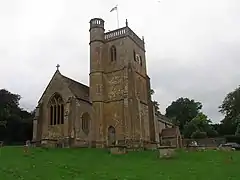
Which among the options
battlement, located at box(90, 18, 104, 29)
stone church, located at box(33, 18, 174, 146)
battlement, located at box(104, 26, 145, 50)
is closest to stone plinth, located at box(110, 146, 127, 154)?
stone church, located at box(33, 18, 174, 146)

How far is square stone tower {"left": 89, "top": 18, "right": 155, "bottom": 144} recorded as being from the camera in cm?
4328

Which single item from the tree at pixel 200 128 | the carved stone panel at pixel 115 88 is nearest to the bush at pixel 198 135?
the tree at pixel 200 128

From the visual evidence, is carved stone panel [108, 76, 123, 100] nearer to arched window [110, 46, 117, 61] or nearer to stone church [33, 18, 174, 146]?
stone church [33, 18, 174, 146]

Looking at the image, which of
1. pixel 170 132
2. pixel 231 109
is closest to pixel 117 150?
pixel 170 132

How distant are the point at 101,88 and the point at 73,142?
369 inches

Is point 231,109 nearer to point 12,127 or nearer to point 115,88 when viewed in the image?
point 115,88

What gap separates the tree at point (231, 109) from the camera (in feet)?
229

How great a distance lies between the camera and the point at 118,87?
45.1 m

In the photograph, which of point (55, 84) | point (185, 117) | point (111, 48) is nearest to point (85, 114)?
point (55, 84)

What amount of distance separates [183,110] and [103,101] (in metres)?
54.2

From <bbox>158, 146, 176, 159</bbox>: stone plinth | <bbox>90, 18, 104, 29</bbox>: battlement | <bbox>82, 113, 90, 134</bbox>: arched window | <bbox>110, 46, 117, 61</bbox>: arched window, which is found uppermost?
<bbox>90, 18, 104, 29</bbox>: battlement

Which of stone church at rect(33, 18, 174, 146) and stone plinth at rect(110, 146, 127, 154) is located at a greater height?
stone church at rect(33, 18, 174, 146)

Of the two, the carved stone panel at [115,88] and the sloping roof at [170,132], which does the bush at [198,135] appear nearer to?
the sloping roof at [170,132]

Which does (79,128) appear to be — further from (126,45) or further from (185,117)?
(185,117)
